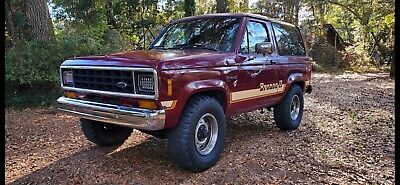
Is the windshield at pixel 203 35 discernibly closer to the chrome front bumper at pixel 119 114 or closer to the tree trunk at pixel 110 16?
the chrome front bumper at pixel 119 114

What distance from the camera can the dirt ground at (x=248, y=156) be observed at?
2941 mm

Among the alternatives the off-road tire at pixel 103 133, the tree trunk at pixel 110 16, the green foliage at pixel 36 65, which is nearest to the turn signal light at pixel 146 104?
the green foliage at pixel 36 65

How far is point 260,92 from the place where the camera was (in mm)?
Result: 4199

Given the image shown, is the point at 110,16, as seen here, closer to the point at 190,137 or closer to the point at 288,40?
the point at 288,40

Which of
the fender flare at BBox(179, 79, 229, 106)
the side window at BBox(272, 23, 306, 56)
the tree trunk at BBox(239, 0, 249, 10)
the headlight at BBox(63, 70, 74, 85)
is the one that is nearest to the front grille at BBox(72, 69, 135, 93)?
the headlight at BBox(63, 70, 74, 85)

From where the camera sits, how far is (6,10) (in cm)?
122

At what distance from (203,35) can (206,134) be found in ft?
4.24

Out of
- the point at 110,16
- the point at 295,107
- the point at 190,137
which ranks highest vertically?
the point at 110,16

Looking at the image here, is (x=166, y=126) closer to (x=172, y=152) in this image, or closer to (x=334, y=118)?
(x=172, y=152)

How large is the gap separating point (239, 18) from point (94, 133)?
2230 mm

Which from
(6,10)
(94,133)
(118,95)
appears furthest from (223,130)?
(6,10)

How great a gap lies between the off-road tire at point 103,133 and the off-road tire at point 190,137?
3.59 feet

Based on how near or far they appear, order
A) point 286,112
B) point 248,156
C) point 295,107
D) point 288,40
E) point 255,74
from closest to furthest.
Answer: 1. point 248,156
2. point 255,74
3. point 286,112
4. point 288,40
5. point 295,107

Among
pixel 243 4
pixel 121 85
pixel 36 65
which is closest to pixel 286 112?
pixel 121 85
